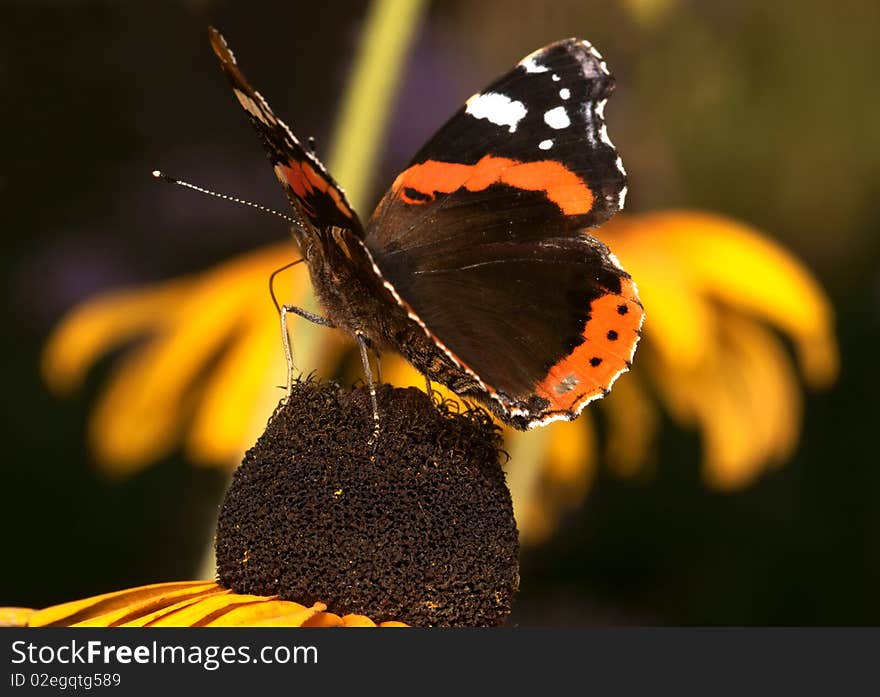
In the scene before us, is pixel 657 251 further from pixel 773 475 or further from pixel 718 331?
pixel 773 475

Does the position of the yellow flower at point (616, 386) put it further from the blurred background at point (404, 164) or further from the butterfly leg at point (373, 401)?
the butterfly leg at point (373, 401)

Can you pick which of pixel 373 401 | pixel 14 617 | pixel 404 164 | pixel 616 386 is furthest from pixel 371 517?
pixel 404 164

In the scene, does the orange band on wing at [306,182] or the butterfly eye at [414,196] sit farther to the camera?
the butterfly eye at [414,196]

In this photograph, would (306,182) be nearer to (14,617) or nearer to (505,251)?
(505,251)

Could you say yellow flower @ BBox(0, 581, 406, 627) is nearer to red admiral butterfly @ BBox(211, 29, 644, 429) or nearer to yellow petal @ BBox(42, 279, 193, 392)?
red admiral butterfly @ BBox(211, 29, 644, 429)

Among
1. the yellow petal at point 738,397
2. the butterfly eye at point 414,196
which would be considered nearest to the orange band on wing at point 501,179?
the butterfly eye at point 414,196

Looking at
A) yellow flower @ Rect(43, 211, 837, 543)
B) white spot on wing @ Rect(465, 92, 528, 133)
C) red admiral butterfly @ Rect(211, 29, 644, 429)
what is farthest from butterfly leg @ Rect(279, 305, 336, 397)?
yellow flower @ Rect(43, 211, 837, 543)

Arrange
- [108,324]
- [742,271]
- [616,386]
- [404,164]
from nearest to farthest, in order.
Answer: [742,271] < [108,324] < [616,386] < [404,164]

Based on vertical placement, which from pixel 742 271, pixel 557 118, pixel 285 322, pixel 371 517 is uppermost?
pixel 557 118

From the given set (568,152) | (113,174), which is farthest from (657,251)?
(113,174)
